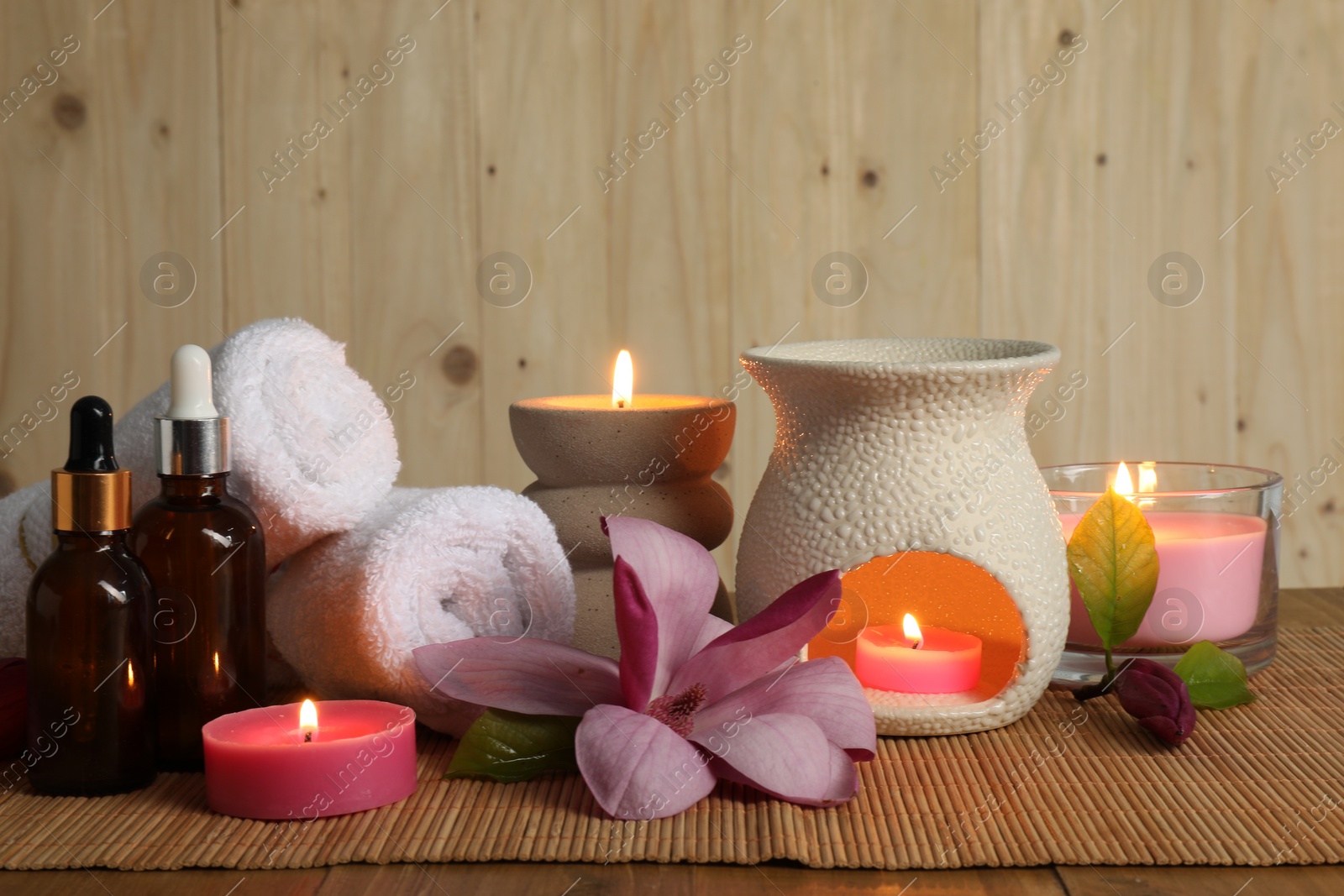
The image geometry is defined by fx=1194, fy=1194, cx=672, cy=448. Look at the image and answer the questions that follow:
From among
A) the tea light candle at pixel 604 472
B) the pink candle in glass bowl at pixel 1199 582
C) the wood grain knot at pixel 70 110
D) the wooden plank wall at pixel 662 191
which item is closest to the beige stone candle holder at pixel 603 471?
the tea light candle at pixel 604 472

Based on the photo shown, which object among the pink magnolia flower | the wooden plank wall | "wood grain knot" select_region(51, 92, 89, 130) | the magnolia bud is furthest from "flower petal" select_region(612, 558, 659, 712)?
"wood grain knot" select_region(51, 92, 89, 130)

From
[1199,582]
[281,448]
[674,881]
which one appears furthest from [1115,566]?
[281,448]

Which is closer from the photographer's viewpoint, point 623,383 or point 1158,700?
point 1158,700

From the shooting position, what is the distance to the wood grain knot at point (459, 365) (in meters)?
1.12

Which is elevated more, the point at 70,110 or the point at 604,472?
the point at 70,110

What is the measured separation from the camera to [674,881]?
41cm

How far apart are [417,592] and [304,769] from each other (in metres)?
0.10

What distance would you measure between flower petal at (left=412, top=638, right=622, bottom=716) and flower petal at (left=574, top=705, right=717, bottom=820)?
4 cm

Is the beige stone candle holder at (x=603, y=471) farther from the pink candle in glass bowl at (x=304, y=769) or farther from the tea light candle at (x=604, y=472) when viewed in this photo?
the pink candle in glass bowl at (x=304, y=769)

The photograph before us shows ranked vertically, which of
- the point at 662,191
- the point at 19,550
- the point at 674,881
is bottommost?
the point at 674,881

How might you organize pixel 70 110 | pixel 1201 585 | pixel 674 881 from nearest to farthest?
1. pixel 674 881
2. pixel 1201 585
3. pixel 70 110

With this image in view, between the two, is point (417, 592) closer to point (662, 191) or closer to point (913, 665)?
point (913, 665)

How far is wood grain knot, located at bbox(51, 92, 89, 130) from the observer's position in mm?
1087

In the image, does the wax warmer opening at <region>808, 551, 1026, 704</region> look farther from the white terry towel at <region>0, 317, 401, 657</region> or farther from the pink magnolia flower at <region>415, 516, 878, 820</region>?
the white terry towel at <region>0, 317, 401, 657</region>
